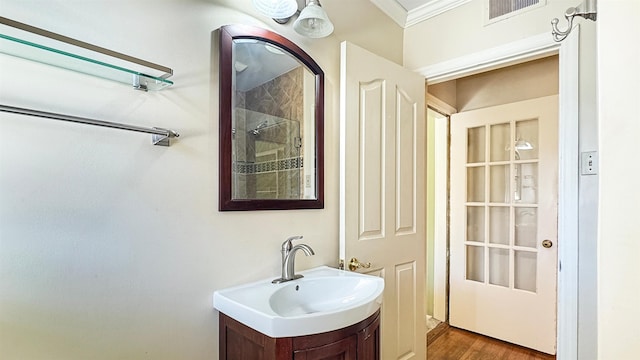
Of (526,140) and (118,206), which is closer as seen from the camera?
(118,206)

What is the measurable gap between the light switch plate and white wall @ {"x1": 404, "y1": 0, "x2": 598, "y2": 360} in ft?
0.08

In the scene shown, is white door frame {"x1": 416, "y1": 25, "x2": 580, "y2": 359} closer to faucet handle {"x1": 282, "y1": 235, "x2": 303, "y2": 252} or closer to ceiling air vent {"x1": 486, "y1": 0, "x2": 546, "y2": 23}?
ceiling air vent {"x1": 486, "y1": 0, "x2": 546, "y2": 23}

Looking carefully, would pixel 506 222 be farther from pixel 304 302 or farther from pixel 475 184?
pixel 304 302

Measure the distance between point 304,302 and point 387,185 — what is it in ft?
2.71

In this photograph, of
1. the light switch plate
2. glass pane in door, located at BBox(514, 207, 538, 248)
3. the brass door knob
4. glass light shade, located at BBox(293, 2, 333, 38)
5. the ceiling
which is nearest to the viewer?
glass light shade, located at BBox(293, 2, 333, 38)

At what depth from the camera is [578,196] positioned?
5.01ft

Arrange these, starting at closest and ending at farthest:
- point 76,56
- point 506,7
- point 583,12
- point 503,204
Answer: point 76,56 < point 583,12 < point 506,7 < point 503,204

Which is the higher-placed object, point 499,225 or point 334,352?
point 499,225

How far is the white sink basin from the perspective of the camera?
0.98 m

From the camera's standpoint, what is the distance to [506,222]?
2719 mm

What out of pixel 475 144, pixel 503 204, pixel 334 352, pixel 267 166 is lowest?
pixel 334 352

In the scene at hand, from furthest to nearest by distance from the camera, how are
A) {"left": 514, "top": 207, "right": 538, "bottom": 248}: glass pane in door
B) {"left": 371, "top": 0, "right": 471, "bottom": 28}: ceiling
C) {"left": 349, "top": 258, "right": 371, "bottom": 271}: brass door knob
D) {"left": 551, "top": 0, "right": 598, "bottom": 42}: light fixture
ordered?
1. {"left": 514, "top": 207, "right": 538, "bottom": 248}: glass pane in door
2. {"left": 371, "top": 0, "right": 471, "bottom": 28}: ceiling
3. {"left": 349, "top": 258, "right": 371, "bottom": 271}: brass door knob
4. {"left": 551, "top": 0, "right": 598, "bottom": 42}: light fixture

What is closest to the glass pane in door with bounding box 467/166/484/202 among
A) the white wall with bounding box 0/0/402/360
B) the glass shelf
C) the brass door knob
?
the brass door knob

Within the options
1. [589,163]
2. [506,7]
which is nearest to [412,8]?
[506,7]
